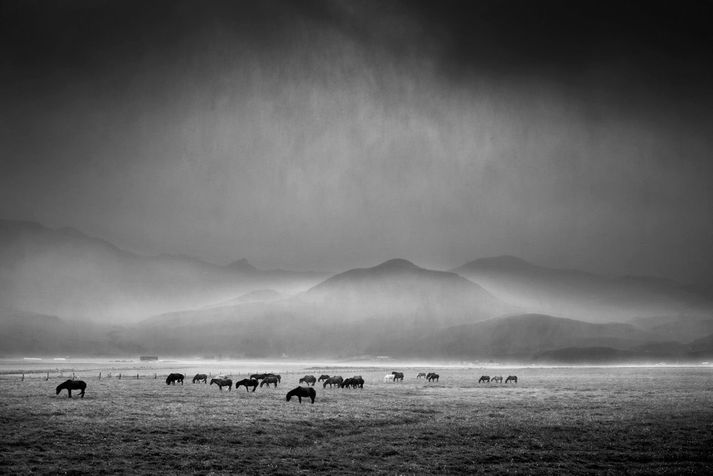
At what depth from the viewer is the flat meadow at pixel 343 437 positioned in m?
24.2

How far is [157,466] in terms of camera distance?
23.6 metres

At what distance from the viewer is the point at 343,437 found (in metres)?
30.6

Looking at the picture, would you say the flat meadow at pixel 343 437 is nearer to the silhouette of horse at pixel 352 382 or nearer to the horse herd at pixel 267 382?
the horse herd at pixel 267 382

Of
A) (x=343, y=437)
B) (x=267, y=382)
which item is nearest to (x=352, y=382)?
(x=267, y=382)

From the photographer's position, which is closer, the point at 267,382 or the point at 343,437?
the point at 343,437

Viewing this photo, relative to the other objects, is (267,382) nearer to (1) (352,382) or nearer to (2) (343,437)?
(1) (352,382)

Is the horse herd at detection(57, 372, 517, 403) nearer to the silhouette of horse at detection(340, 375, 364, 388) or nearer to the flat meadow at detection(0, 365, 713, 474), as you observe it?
the silhouette of horse at detection(340, 375, 364, 388)

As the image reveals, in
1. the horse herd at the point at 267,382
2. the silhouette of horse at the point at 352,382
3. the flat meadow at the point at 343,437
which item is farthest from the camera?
the silhouette of horse at the point at 352,382

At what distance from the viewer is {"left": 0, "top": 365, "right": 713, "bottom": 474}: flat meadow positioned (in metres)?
24.2

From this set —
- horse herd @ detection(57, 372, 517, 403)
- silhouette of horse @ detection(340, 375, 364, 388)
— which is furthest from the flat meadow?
silhouette of horse @ detection(340, 375, 364, 388)

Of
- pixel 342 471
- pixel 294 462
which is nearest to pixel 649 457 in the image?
pixel 342 471

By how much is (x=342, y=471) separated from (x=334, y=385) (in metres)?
46.7

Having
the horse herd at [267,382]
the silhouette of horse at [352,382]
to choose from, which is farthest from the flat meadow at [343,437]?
the silhouette of horse at [352,382]

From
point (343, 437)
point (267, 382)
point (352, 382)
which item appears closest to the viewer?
point (343, 437)
